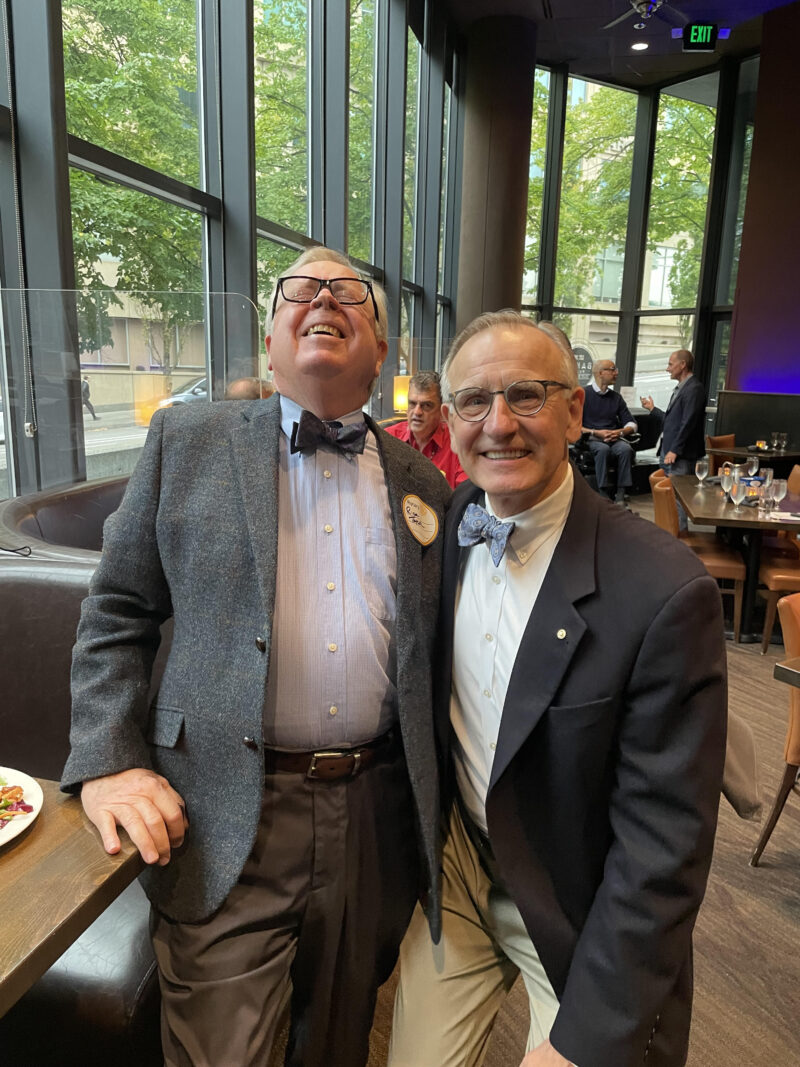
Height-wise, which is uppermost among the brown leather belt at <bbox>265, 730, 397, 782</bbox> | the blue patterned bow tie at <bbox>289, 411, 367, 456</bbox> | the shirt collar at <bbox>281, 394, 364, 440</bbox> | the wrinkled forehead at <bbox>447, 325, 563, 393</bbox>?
the wrinkled forehead at <bbox>447, 325, 563, 393</bbox>

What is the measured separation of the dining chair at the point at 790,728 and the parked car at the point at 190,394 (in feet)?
10.9

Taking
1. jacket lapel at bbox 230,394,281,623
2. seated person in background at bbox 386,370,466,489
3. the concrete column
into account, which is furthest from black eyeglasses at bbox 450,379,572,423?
the concrete column

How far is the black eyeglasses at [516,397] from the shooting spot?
1256mm

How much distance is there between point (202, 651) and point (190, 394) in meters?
3.45

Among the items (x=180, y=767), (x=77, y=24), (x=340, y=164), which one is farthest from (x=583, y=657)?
(x=340, y=164)

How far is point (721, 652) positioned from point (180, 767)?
3.07ft

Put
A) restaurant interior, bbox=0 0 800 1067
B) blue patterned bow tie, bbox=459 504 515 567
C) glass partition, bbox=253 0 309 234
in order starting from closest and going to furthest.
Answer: blue patterned bow tie, bbox=459 504 515 567 → restaurant interior, bbox=0 0 800 1067 → glass partition, bbox=253 0 309 234

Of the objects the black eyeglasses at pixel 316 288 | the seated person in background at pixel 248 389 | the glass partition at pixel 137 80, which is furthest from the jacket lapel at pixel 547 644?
the glass partition at pixel 137 80

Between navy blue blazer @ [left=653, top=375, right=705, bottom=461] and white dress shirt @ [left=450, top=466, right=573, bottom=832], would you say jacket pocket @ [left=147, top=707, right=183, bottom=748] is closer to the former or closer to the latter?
white dress shirt @ [left=450, top=466, right=573, bottom=832]

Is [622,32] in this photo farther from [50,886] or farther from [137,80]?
[50,886]

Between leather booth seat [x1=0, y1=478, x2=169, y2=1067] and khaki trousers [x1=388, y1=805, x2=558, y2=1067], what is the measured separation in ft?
1.62

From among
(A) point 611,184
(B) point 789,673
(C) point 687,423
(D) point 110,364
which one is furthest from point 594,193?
(B) point 789,673

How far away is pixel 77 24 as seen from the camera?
11.6 feet

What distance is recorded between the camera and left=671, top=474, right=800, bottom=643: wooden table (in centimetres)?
429
